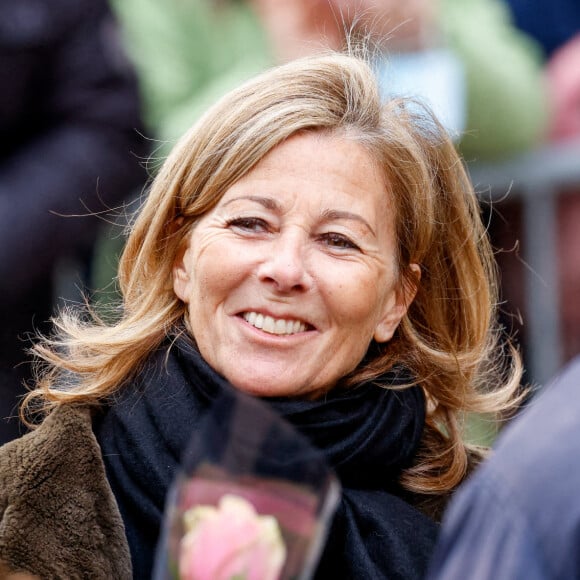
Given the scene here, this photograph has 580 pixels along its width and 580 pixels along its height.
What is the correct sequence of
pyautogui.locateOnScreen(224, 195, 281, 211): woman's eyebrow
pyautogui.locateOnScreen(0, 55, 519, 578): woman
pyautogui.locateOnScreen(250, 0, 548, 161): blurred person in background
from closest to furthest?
pyautogui.locateOnScreen(0, 55, 519, 578): woman → pyautogui.locateOnScreen(224, 195, 281, 211): woman's eyebrow → pyautogui.locateOnScreen(250, 0, 548, 161): blurred person in background

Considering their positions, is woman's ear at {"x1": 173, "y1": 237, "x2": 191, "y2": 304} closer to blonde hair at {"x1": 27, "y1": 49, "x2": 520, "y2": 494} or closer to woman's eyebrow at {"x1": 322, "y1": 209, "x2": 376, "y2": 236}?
blonde hair at {"x1": 27, "y1": 49, "x2": 520, "y2": 494}

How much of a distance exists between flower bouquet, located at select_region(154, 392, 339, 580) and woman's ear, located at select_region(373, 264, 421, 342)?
1.25 meters

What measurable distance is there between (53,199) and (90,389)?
1.20 metres

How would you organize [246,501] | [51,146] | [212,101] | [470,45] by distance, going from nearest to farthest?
[246,501] < [51,146] < [212,101] < [470,45]

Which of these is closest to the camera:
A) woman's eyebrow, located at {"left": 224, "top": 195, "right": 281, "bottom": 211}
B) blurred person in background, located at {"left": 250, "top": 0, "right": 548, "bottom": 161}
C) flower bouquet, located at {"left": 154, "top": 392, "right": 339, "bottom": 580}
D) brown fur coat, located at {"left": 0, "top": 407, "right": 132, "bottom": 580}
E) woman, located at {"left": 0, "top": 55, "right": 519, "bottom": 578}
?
flower bouquet, located at {"left": 154, "top": 392, "right": 339, "bottom": 580}

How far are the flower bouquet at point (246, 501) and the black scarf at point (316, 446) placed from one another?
0.82 m

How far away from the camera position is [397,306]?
302 centimetres

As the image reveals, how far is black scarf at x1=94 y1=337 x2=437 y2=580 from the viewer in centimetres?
263

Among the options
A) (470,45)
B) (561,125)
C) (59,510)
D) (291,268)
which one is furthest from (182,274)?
(561,125)

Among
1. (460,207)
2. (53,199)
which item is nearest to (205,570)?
(460,207)

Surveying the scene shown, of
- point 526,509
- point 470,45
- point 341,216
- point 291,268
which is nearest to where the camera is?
point 526,509

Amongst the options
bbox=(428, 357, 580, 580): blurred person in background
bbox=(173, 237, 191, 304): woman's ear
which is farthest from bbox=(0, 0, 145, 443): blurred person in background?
bbox=(428, 357, 580, 580): blurred person in background

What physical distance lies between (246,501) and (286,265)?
97cm

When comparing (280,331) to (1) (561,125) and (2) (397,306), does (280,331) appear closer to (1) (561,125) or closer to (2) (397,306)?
(2) (397,306)
